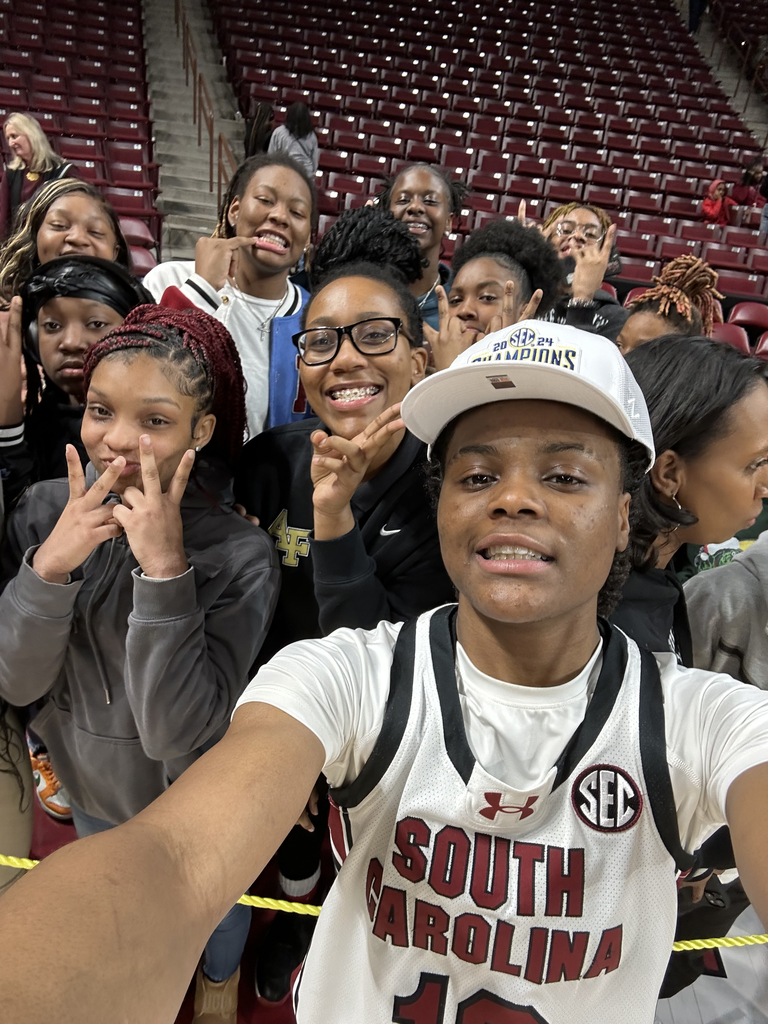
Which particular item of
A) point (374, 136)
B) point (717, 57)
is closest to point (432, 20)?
point (374, 136)

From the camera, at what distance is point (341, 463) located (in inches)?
52.0

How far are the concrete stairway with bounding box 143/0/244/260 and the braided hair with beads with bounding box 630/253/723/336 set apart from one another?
5.50 metres

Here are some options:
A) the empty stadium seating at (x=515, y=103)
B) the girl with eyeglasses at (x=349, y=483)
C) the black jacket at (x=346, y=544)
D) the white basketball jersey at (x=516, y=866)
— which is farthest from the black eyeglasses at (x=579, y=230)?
the empty stadium seating at (x=515, y=103)

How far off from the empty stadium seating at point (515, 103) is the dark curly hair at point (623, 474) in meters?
6.54

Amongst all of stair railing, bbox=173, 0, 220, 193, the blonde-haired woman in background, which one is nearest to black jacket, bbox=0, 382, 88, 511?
the blonde-haired woman in background

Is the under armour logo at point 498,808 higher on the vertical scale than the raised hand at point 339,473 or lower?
lower

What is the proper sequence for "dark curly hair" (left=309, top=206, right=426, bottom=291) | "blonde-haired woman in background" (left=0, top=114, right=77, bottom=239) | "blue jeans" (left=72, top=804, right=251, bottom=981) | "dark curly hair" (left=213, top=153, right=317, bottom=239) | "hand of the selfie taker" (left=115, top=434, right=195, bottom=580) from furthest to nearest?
"blonde-haired woman in background" (left=0, top=114, right=77, bottom=239) → "dark curly hair" (left=213, top=153, right=317, bottom=239) → "dark curly hair" (left=309, top=206, right=426, bottom=291) → "blue jeans" (left=72, top=804, right=251, bottom=981) → "hand of the selfie taker" (left=115, top=434, right=195, bottom=580)

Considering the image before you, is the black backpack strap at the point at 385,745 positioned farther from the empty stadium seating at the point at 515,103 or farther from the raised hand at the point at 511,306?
the empty stadium seating at the point at 515,103

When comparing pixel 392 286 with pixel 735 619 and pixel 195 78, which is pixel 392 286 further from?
pixel 195 78

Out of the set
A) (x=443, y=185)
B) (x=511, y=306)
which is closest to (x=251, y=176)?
(x=443, y=185)

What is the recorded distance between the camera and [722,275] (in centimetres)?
721

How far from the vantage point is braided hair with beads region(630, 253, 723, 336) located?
2453mm

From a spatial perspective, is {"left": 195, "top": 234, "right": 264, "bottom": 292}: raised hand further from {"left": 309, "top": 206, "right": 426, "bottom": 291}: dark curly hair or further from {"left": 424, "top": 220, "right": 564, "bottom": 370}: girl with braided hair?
{"left": 424, "top": 220, "right": 564, "bottom": 370}: girl with braided hair

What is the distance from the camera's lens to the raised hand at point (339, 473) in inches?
51.2
